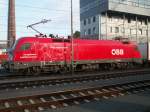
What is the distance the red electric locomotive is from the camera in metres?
23.8

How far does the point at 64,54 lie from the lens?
26141 mm

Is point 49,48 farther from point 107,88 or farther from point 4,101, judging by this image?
point 4,101

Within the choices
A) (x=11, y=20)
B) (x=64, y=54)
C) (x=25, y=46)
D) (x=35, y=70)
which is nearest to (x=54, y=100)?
(x=25, y=46)

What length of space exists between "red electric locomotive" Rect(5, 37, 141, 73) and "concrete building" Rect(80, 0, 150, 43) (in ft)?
138

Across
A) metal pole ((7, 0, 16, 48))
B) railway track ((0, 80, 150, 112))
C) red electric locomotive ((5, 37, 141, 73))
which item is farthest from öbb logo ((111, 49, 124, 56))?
metal pole ((7, 0, 16, 48))

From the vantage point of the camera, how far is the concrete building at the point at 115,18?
73312mm

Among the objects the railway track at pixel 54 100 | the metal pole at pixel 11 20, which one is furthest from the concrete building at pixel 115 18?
the railway track at pixel 54 100

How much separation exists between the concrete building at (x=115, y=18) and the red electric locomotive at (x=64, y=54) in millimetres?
42100

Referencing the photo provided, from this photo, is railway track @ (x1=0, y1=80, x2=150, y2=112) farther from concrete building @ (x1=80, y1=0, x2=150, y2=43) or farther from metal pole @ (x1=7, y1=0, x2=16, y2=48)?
concrete building @ (x1=80, y1=0, x2=150, y2=43)

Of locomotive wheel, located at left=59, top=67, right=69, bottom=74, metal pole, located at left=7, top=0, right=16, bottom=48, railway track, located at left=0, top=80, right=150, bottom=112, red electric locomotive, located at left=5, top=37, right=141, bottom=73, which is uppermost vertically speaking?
metal pole, located at left=7, top=0, right=16, bottom=48

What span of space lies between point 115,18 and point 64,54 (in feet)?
176

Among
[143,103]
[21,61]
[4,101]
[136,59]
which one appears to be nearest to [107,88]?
[143,103]

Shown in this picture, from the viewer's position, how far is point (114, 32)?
7712 cm

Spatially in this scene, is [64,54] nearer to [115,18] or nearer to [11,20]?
[11,20]
